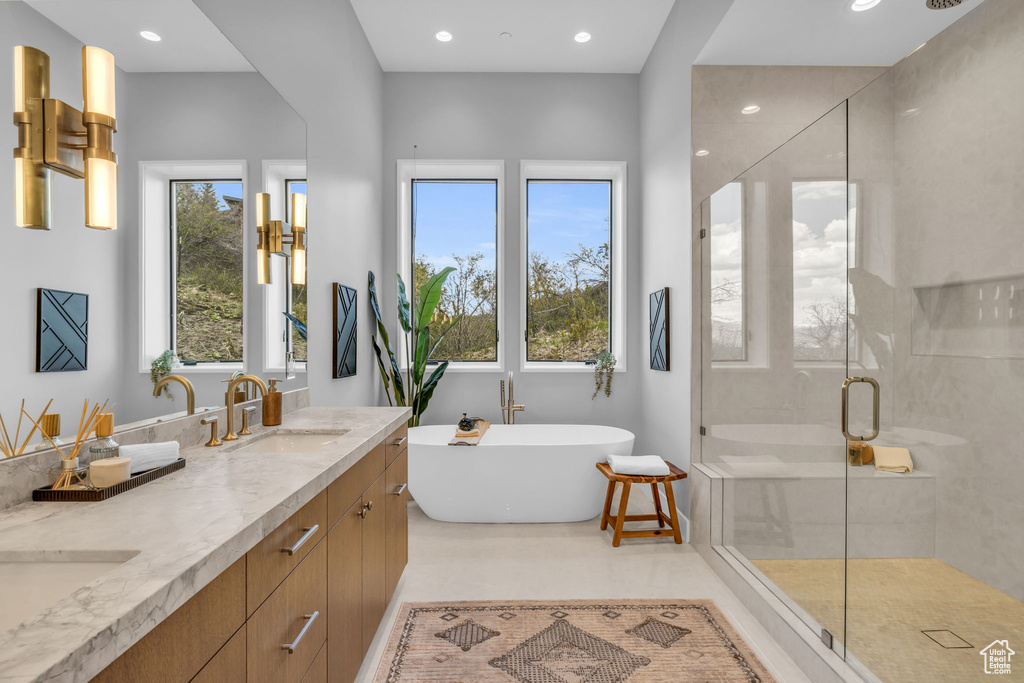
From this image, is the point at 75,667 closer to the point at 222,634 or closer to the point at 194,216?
the point at 222,634

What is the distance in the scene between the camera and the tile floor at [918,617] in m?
1.41

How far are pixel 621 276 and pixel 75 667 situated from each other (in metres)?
3.99

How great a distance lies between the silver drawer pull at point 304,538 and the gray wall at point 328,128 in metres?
1.56

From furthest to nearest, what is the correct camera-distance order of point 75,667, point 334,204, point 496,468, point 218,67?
point 496,468 < point 334,204 < point 218,67 < point 75,667

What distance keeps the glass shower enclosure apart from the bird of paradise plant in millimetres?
2272

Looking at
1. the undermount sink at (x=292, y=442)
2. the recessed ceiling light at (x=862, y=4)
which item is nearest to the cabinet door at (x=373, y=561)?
the undermount sink at (x=292, y=442)

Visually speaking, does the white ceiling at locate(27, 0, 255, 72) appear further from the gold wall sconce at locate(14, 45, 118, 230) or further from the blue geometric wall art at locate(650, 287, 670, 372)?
the blue geometric wall art at locate(650, 287, 670, 372)

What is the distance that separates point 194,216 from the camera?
5.49 feet

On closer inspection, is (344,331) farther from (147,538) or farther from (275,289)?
(147,538)

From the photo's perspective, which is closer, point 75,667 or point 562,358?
point 75,667

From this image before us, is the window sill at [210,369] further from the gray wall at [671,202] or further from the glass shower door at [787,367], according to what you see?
the gray wall at [671,202]

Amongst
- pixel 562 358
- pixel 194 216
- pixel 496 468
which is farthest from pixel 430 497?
pixel 194 216

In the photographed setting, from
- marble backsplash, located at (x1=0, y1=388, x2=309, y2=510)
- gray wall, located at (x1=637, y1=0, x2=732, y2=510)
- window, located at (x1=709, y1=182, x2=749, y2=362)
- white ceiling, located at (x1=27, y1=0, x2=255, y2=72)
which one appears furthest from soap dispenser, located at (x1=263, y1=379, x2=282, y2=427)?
gray wall, located at (x1=637, y1=0, x2=732, y2=510)

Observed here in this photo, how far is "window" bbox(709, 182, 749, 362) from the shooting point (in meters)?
2.52
